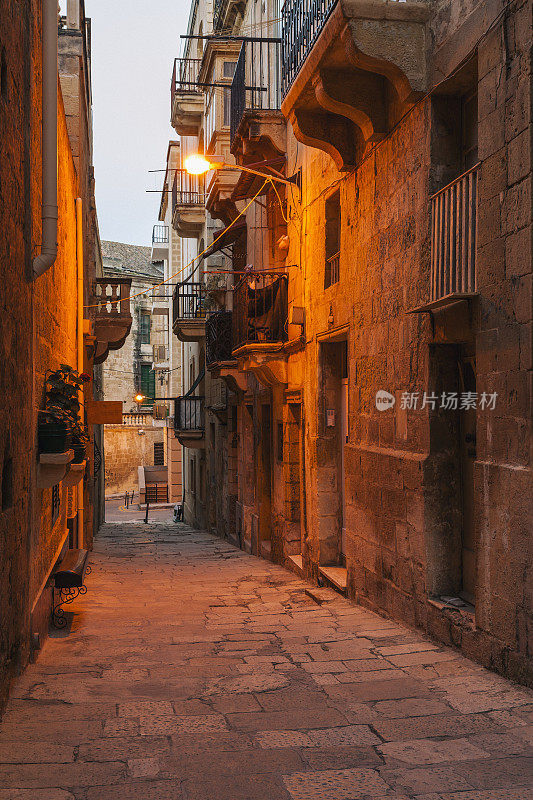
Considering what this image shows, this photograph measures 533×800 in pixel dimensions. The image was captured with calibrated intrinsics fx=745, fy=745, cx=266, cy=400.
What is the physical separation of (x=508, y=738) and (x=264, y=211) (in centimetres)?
1161

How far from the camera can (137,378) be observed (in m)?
45.3

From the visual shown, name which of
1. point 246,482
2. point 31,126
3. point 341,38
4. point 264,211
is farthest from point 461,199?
point 246,482

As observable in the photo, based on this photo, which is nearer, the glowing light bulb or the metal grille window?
the glowing light bulb

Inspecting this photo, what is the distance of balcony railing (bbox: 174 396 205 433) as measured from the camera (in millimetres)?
22586

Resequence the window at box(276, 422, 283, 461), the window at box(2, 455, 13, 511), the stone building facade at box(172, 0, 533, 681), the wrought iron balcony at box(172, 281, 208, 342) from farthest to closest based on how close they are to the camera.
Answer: the wrought iron balcony at box(172, 281, 208, 342)
the window at box(276, 422, 283, 461)
the stone building facade at box(172, 0, 533, 681)
the window at box(2, 455, 13, 511)

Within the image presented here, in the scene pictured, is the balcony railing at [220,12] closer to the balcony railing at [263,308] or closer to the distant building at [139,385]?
the balcony railing at [263,308]

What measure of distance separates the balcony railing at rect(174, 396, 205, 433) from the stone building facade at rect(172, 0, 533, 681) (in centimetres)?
1042

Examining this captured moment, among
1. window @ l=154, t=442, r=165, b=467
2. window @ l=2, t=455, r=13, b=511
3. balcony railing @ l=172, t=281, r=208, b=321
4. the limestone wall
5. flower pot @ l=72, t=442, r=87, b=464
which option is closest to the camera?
window @ l=2, t=455, r=13, b=511

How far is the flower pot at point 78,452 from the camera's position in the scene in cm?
770

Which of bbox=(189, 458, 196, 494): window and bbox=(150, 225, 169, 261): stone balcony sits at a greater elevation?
bbox=(150, 225, 169, 261): stone balcony

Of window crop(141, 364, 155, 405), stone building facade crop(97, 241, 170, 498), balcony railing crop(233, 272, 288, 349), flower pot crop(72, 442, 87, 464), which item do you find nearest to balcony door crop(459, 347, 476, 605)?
flower pot crop(72, 442, 87, 464)

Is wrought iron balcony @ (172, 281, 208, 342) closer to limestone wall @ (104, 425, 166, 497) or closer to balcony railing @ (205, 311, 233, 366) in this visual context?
balcony railing @ (205, 311, 233, 366)

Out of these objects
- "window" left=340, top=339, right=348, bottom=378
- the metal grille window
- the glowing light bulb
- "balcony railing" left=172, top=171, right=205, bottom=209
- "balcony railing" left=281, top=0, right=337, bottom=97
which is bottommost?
"window" left=340, top=339, right=348, bottom=378

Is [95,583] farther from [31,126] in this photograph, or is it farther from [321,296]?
[31,126]
